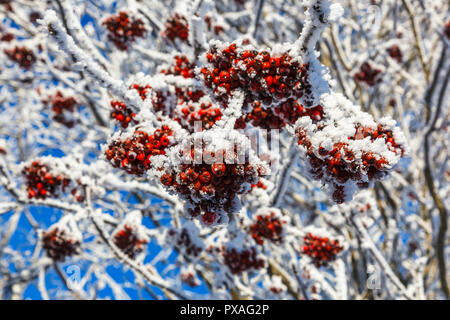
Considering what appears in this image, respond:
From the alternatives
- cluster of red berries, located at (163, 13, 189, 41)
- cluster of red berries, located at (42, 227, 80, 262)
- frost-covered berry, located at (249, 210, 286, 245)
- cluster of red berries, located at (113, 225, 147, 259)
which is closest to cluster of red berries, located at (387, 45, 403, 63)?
cluster of red berries, located at (163, 13, 189, 41)

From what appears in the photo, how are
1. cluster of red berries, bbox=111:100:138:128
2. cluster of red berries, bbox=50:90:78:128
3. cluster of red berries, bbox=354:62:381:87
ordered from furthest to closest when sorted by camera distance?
cluster of red berries, bbox=50:90:78:128 → cluster of red berries, bbox=354:62:381:87 → cluster of red berries, bbox=111:100:138:128

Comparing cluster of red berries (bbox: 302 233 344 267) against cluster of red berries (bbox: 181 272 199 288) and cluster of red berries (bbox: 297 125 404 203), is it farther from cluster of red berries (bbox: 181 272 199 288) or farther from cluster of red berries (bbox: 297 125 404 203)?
cluster of red berries (bbox: 181 272 199 288)

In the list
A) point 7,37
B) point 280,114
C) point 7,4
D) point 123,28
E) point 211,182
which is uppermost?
point 7,4

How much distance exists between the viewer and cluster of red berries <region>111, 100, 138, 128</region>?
2.03m

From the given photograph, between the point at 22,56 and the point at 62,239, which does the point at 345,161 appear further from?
the point at 22,56

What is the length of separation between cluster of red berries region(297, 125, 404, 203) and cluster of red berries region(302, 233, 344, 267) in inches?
71.8

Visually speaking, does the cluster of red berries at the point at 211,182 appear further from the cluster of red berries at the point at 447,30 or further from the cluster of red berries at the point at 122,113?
the cluster of red berries at the point at 447,30

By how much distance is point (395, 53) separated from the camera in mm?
5434

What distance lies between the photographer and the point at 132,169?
1651 millimetres

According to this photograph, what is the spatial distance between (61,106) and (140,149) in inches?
181

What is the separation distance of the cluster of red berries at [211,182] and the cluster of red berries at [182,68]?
1.39m

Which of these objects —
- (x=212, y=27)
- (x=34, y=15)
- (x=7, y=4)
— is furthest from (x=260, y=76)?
(x=7, y=4)

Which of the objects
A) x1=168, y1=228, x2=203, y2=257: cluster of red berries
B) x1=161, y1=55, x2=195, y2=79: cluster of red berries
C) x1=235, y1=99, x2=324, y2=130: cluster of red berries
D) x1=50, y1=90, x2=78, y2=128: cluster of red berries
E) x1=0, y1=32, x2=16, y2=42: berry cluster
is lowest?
x1=168, y1=228, x2=203, y2=257: cluster of red berries
